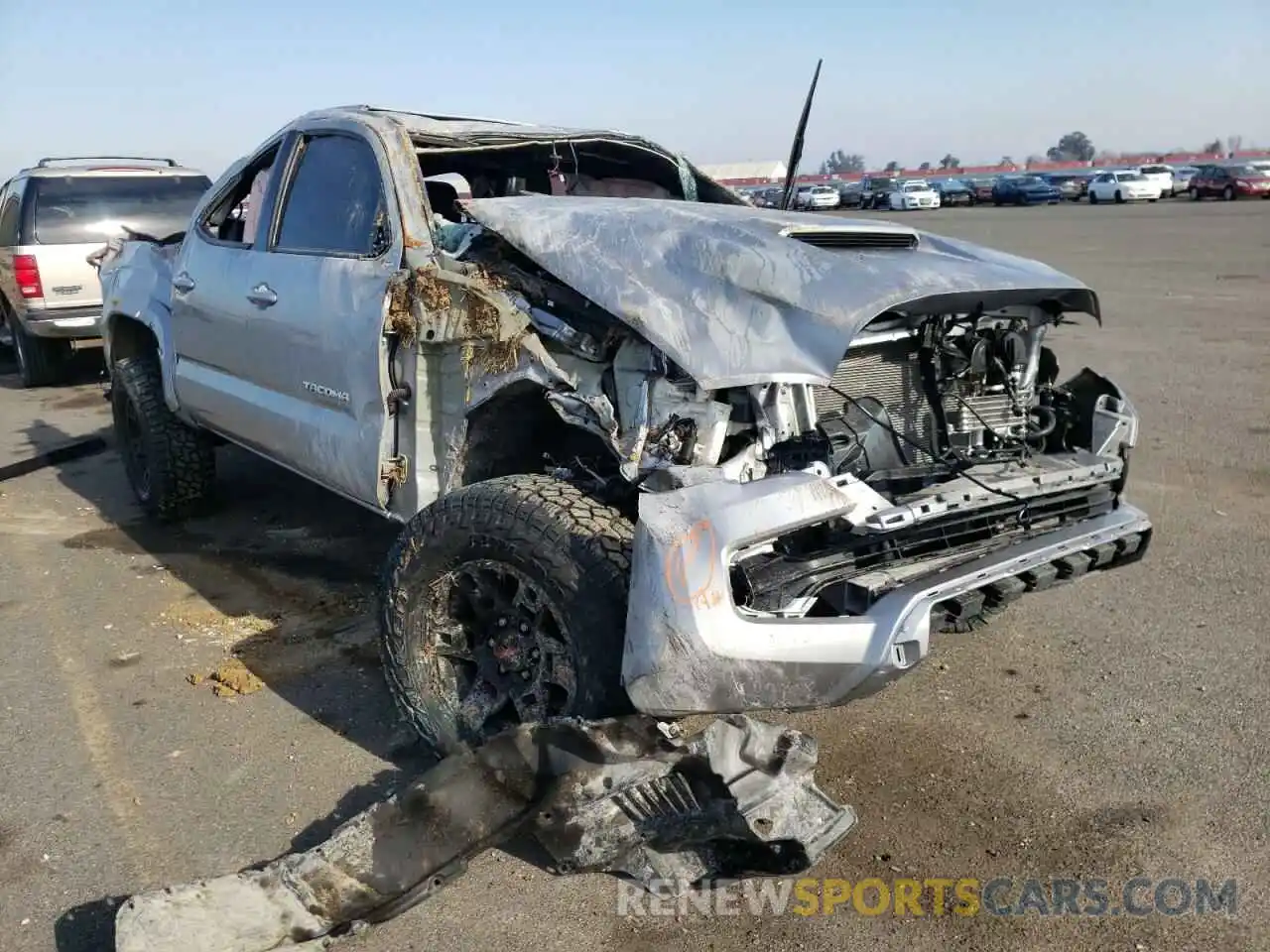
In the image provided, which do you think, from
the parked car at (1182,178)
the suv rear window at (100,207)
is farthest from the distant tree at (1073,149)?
the suv rear window at (100,207)

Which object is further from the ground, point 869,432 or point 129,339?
point 869,432

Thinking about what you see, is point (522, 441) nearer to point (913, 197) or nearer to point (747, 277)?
point (747, 277)

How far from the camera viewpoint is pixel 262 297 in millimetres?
4293

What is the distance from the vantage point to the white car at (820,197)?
45.2 m

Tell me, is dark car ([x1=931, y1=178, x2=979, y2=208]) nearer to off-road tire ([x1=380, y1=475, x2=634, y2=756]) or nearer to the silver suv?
the silver suv

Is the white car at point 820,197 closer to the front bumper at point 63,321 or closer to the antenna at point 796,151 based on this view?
the front bumper at point 63,321

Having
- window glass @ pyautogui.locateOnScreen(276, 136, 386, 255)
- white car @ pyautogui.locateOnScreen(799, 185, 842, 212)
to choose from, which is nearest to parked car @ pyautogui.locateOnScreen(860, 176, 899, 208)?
white car @ pyautogui.locateOnScreen(799, 185, 842, 212)

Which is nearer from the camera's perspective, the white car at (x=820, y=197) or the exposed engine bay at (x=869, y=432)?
the exposed engine bay at (x=869, y=432)

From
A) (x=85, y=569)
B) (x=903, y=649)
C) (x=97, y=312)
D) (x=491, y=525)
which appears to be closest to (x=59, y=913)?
(x=491, y=525)

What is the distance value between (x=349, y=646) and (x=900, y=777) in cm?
217

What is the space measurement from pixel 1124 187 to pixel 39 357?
1607 inches

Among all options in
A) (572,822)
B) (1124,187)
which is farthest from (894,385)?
(1124,187)

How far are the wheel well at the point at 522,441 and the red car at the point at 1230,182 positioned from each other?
138 feet

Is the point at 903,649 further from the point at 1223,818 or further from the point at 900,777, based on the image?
the point at 1223,818
